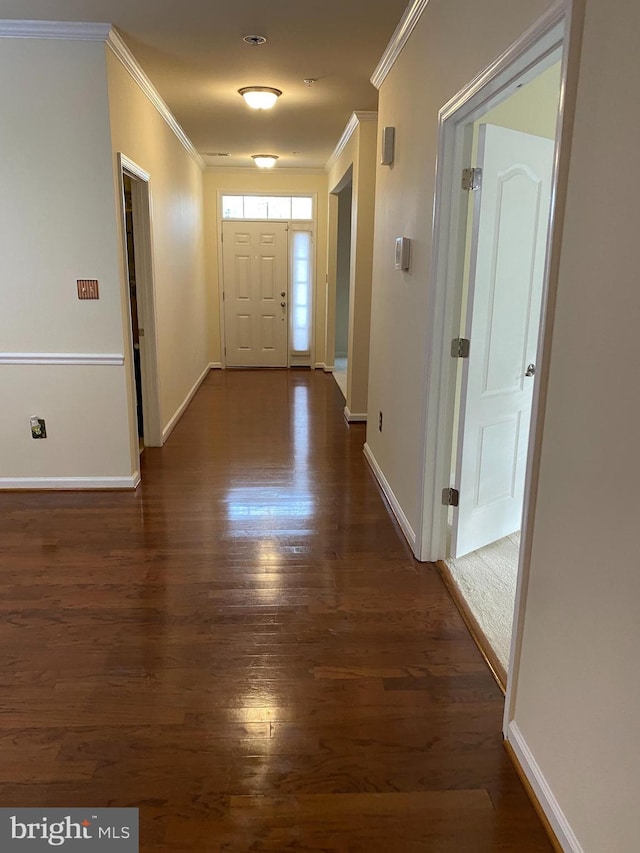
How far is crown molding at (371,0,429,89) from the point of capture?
9.72ft

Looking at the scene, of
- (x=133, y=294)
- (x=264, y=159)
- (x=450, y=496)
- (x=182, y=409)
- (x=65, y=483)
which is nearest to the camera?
(x=450, y=496)

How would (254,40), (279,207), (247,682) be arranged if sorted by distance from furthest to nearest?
(279,207)
(254,40)
(247,682)

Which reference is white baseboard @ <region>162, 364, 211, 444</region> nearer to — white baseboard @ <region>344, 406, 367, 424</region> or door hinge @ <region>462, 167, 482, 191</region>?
white baseboard @ <region>344, 406, 367, 424</region>

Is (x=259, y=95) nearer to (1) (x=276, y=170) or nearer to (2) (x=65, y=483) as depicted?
(2) (x=65, y=483)

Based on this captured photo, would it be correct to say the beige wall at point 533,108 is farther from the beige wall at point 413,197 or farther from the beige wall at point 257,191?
the beige wall at point 257,191

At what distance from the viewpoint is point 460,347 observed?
2795mm

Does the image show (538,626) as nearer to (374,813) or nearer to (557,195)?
(374,813)

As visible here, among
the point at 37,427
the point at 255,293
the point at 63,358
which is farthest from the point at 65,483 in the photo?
the point at 255,293

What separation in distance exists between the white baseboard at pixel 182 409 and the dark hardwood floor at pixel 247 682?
1415mm

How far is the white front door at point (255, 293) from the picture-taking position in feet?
27.3

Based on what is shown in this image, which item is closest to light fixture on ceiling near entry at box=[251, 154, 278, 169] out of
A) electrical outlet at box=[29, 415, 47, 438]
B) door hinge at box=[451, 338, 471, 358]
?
electrical outlet at box=[29, 415, 47, 438]

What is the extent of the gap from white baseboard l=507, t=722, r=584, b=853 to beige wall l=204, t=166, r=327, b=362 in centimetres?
716
